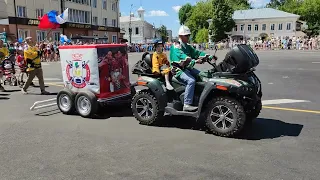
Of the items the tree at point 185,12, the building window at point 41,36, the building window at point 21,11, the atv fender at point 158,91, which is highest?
the tree at point 185,12

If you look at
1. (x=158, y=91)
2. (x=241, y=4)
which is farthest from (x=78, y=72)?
(x=241, y=4)

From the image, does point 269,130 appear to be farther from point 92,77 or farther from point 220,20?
point 220,20

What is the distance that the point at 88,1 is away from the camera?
183 feet

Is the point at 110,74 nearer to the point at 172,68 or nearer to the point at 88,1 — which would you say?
the point at 172,68

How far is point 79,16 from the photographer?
175ft

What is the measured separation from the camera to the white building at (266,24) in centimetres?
9129

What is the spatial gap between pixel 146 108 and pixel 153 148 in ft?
5.16

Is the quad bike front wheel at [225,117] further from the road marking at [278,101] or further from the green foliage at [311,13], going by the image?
the green foliage at [311,13]

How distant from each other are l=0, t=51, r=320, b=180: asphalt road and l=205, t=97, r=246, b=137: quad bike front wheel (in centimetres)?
15

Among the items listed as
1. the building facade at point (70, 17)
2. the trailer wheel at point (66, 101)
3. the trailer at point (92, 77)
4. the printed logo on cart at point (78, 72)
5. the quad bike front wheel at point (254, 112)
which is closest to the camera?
the quad bike front wheel at point (254, 112)

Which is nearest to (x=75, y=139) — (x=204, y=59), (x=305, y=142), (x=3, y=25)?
(x=204, y=59)

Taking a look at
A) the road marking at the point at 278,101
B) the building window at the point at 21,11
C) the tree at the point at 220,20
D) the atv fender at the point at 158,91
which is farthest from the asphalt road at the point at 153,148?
the tree at the point at 220,20

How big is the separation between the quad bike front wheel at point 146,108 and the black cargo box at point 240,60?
164cm

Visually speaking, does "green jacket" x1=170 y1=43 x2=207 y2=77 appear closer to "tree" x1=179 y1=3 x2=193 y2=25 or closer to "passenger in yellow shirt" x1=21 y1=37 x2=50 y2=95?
"passenger in yellow shirt" x1=21 y1=37 x2=50 y2=95
